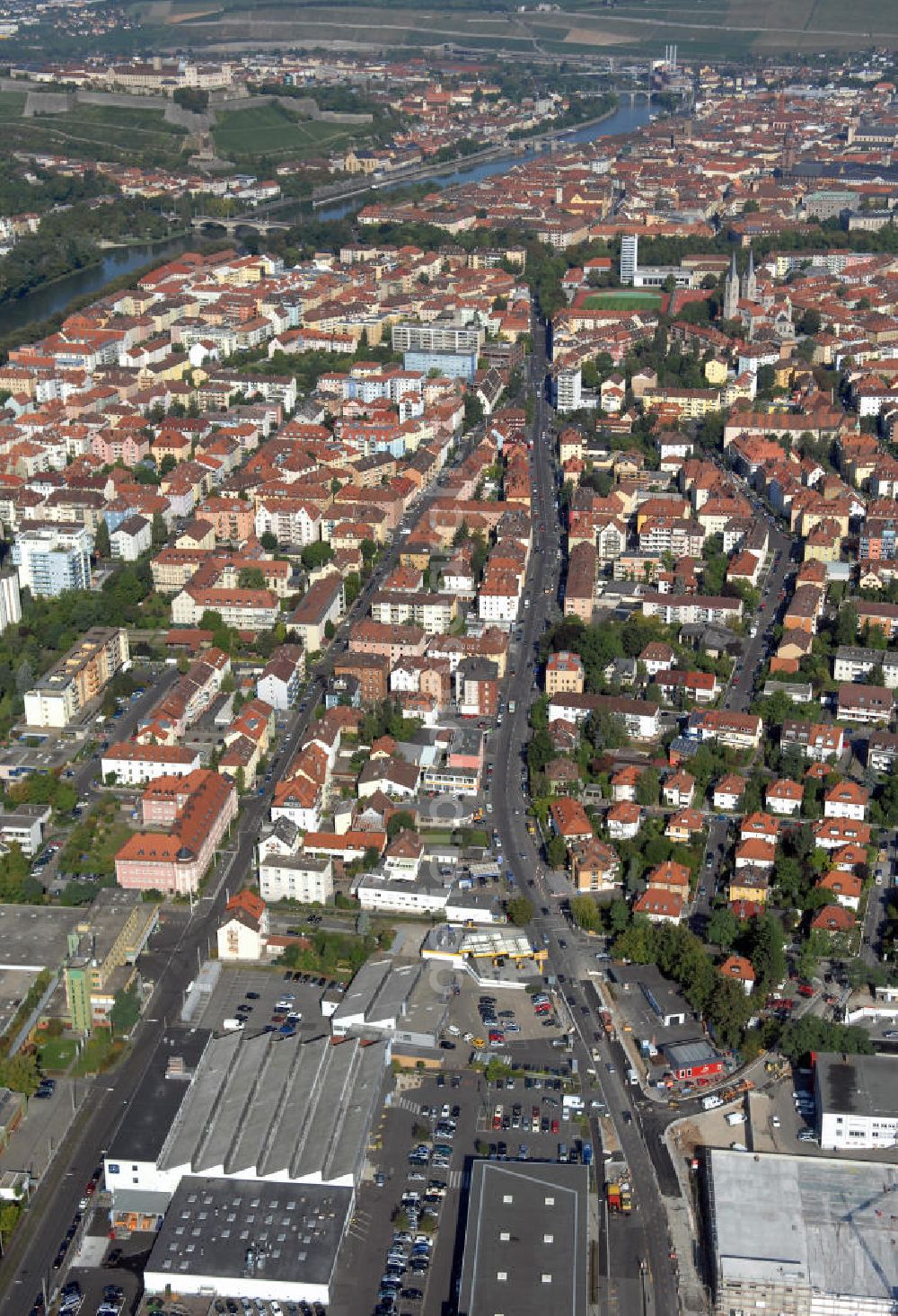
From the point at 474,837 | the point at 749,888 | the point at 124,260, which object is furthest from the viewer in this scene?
the point at 124,260

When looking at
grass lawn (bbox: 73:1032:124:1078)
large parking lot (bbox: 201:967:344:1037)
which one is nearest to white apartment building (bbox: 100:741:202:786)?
large parking lot (bbox: 201:967:344:1037)

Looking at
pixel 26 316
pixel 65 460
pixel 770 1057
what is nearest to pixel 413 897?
pixel 770 1057

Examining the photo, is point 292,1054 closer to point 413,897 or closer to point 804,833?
point 413,897

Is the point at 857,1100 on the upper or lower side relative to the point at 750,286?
lower

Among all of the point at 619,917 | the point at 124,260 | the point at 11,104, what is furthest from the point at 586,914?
the point at 11,104

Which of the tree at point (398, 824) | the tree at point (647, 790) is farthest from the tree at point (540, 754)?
the tree at point (398, 824)

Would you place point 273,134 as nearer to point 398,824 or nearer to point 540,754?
point 540,754
